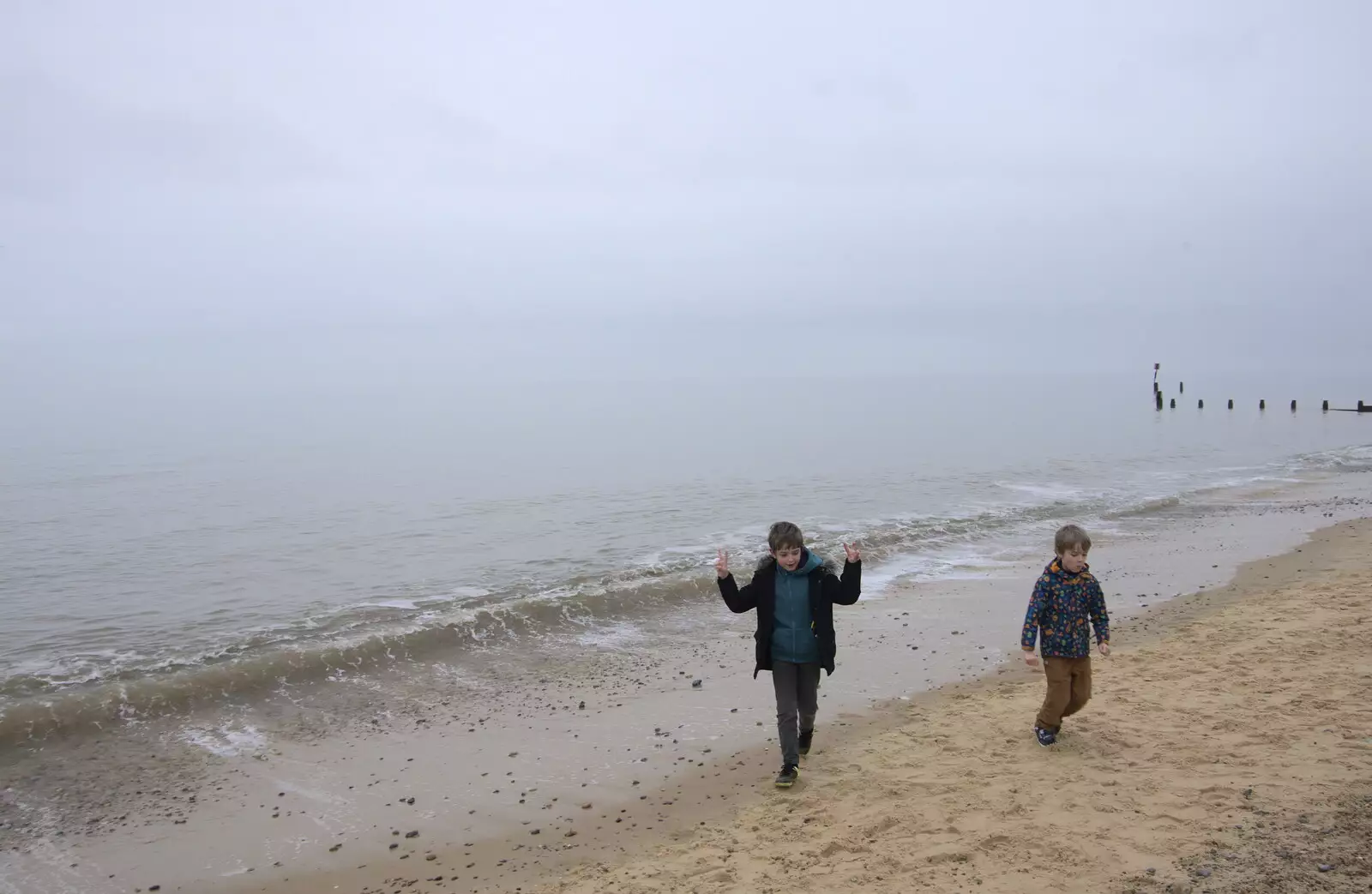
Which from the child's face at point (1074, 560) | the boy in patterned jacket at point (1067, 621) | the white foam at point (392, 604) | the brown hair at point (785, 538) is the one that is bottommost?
the white foam at point (392, 604)

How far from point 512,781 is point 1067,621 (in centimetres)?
461

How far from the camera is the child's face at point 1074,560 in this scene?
612cm

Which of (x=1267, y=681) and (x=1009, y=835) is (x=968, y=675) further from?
(x=1009, y=835)

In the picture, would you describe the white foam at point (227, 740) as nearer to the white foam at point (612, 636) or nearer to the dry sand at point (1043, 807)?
the dry sand at point (1043, 807)

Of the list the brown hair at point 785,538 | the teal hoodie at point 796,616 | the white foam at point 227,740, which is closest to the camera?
the brown hair at point 785,538

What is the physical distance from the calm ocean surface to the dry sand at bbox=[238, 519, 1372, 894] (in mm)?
6852

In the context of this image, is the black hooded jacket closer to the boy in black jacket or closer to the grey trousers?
the boy in black jacket

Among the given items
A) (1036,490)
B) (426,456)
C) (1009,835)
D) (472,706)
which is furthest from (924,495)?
(426,456)

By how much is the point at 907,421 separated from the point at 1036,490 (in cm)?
3782

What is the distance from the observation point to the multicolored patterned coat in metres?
6.25

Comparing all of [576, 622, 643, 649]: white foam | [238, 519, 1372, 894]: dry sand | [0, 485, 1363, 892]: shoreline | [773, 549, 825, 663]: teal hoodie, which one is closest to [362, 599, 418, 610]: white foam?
[576, 622, 643, 649]: white foam

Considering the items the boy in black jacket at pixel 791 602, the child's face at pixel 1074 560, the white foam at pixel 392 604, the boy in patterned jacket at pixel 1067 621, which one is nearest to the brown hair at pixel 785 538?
the boy in black jacket at pixel 791 602

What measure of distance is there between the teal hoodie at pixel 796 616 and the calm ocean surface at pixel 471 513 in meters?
7.69

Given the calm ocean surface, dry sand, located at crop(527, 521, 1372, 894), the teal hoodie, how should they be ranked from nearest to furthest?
dry sand, located at crop(527, 521, 1372, 894) → the teal hoodie → the calm ocean surface
